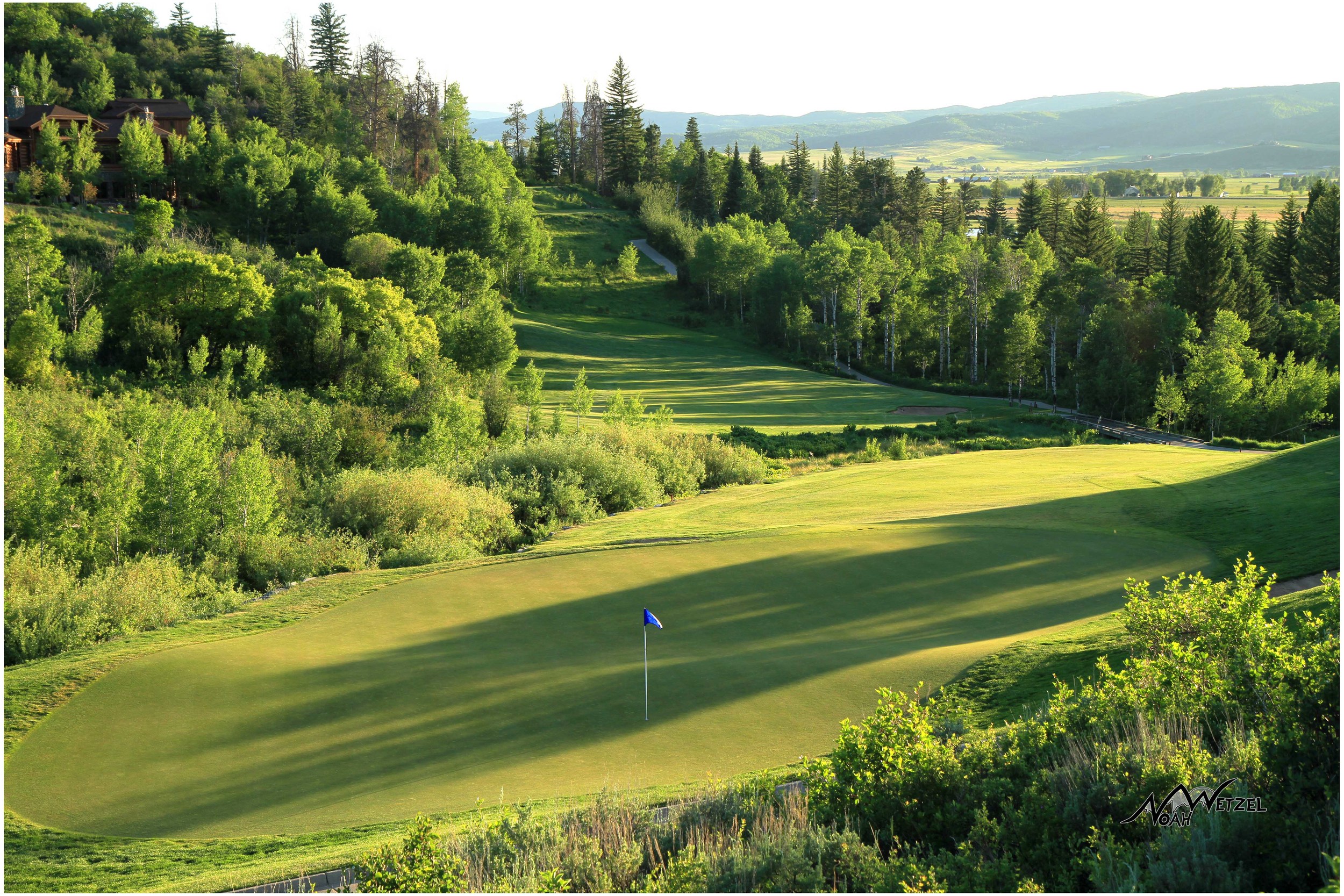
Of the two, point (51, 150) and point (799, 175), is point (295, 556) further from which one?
point (799, 175)

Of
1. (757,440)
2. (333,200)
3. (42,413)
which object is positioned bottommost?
(757,440)

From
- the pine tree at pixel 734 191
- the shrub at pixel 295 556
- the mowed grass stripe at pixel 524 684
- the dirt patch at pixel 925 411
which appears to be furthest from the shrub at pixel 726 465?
the pine tree at pixel 734 191

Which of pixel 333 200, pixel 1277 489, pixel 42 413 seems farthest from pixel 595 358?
pixel 1277 489

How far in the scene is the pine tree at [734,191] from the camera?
117750 mm

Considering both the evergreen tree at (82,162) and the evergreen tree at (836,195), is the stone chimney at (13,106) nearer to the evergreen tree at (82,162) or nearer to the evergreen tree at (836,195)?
the evergreen tree at (82,162)

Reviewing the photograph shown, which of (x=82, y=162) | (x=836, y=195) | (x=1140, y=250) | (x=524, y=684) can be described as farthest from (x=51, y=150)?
(x=1140, y=250)

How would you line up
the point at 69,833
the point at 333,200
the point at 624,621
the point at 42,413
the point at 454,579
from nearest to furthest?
the point at 69,833, the point at 624,621, the point at 454,579, the point at 42,413, the point at 333,200

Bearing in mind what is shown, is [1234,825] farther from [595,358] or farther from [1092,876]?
[595,358]

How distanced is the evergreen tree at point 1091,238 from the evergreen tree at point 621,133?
2301 inches

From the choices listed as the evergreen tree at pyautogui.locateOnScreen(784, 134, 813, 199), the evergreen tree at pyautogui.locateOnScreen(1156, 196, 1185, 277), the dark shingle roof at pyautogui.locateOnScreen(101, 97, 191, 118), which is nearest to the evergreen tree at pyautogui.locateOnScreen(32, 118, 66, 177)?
the dark shingle roof at pyautogui.locateOnScreen(101, 97, 191, 118)

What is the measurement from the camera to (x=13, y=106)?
67938 millimetres

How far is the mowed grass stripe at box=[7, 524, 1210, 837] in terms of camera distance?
10820 millimetres

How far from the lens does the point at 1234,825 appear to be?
786 cm

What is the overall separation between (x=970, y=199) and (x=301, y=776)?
379 feet
